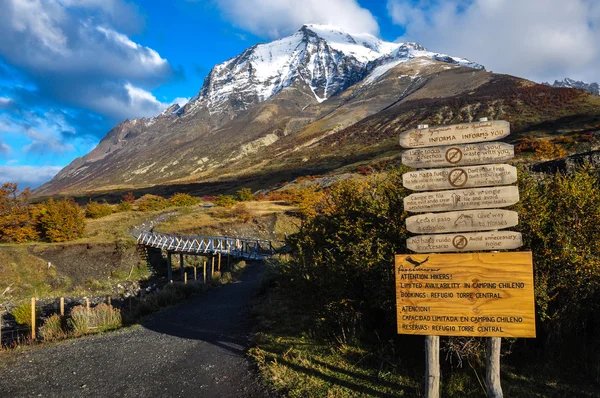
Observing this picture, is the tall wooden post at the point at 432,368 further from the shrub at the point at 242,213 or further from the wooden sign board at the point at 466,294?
the shrub at the point at 242,213

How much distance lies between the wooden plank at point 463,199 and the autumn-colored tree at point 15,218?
33.3 metres

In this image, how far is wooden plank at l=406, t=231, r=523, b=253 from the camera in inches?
165

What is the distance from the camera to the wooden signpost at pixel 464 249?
4.01m

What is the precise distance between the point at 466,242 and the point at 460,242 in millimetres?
66

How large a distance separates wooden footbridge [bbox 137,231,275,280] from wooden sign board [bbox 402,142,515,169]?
18.8 meters

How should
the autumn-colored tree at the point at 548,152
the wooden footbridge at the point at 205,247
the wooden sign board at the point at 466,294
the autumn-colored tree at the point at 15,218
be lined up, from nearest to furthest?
the wooden sign board at the point at 466,294, the wooden footbridge at the point at 205,247, the autumn-colored tree at the point at 15,218, the autumn-colored tree at the point at 548,152

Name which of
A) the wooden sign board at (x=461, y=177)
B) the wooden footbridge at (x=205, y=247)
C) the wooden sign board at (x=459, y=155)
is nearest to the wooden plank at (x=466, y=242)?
the wooden sign board at (x=461, y=177)

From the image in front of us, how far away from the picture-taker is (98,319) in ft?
35.8

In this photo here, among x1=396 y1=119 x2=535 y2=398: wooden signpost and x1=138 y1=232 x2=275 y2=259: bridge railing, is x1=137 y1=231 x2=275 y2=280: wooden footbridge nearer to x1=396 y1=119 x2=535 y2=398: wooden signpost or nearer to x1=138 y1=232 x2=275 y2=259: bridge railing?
x1=138 y1=232 x2=275 y2=259: bridge railing

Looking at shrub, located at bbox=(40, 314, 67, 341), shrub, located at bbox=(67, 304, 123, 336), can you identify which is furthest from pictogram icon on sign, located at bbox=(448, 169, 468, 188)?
shrub, located at bbox=(40, 314, 67, 341)

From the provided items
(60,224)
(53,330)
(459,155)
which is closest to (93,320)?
(53,330)

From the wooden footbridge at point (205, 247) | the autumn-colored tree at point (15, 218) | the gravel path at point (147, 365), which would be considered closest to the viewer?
the gravel path at point (147, 365)

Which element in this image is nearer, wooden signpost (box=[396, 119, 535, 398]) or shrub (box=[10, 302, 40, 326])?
wooden signpost (box=[396, 119, 535, 398])

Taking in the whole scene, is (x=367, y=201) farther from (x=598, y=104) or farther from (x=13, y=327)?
(x=598, y=104)
